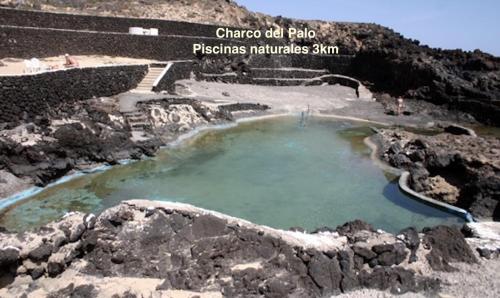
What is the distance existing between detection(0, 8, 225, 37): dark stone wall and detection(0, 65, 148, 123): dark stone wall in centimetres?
504

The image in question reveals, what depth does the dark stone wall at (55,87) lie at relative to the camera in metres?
16.8

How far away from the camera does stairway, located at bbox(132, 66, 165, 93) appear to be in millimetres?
25078

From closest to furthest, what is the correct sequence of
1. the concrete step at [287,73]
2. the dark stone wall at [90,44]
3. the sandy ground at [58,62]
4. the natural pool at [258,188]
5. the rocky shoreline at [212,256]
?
1. the rocky shoreline at [212,256]
2. the natural pool at [258,188]
3. the sandy ground at [58,62]
4. the dark stone wall at [90,44]
5. the concrete step at [287,73]

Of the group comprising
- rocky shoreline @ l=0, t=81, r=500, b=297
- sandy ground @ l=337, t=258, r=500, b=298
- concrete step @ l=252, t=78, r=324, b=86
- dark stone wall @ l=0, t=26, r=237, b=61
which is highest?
dark stone wall @ l=0, t=26, r=237, b=61

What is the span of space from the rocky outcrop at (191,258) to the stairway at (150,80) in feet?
54.5

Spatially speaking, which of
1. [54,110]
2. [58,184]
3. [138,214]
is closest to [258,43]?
[54,110]

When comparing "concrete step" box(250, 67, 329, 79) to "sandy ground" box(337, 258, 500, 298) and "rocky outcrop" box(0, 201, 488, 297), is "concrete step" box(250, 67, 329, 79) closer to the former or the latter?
"rocky outcrop" box(0, 201, 488, 297)

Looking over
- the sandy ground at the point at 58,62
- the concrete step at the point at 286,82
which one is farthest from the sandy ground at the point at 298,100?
the sandy ground at the point at 58,62

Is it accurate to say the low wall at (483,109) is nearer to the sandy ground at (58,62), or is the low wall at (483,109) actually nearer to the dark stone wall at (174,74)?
the dark stone wall at (174,74)

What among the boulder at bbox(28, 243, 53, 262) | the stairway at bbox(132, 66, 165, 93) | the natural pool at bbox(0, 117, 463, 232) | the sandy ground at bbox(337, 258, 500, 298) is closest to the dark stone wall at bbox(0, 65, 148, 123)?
the stairway at bbox(132, 66, 165, 93)

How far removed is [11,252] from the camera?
805cm

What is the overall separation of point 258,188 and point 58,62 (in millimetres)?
13703

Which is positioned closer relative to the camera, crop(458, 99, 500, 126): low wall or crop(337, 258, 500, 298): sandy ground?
crop(337, 258, 500, 298): sandy ground

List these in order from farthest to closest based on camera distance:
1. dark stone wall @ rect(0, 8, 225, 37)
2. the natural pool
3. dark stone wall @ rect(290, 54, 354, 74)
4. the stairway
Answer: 1. dark stone wall @ rect(290, 54, 354, 74)
2. the stairway
3. dark stone wall @ rect(0, 8, 225, 37)
4. the natural pool
